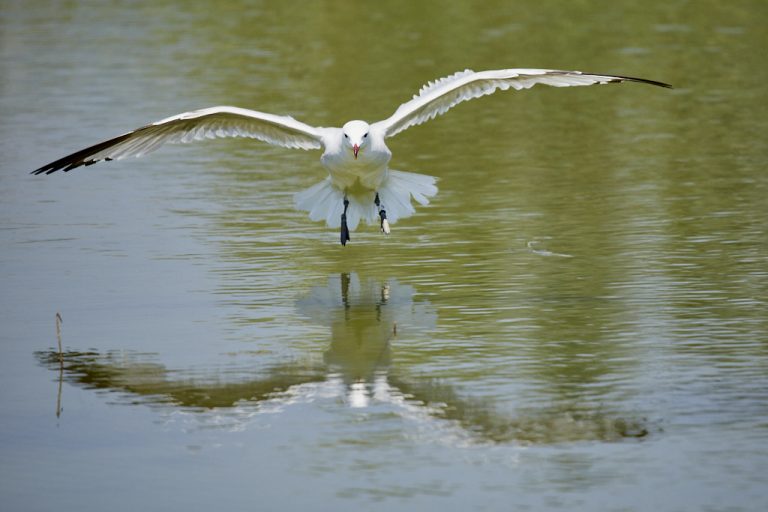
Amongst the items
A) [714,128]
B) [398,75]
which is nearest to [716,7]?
[398,75]

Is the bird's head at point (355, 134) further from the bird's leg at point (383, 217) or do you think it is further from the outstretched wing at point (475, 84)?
the bird's leg at point (383, 217)

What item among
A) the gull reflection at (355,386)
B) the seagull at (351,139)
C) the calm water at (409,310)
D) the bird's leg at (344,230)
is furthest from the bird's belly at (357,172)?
the gull reflection at (355,386)

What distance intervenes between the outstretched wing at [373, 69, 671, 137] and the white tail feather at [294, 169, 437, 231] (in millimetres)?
489

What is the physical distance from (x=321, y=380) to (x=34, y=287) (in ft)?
11.0

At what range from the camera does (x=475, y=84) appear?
38.5 ft

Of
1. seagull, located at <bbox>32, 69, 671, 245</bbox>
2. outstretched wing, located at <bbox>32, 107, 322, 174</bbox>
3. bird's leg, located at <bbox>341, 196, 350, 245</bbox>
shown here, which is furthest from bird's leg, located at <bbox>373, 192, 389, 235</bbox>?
outstretched wing, located at <bbox>32, 107, 322, 174</bbox>

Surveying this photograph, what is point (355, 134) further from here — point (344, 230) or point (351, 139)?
point (344, 230)

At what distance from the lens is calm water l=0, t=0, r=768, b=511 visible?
7.06 meters

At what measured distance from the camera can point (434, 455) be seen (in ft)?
23.7

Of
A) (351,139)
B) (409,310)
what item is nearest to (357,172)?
(351,139)

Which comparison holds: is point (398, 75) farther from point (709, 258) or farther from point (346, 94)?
point (709, 258)

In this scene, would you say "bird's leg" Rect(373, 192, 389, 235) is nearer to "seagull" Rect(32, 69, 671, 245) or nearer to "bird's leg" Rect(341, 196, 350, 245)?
"seagull" Rect(32, 69, 671, 245)

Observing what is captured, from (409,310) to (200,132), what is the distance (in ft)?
9.76

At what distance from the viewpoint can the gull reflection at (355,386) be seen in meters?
7.56
